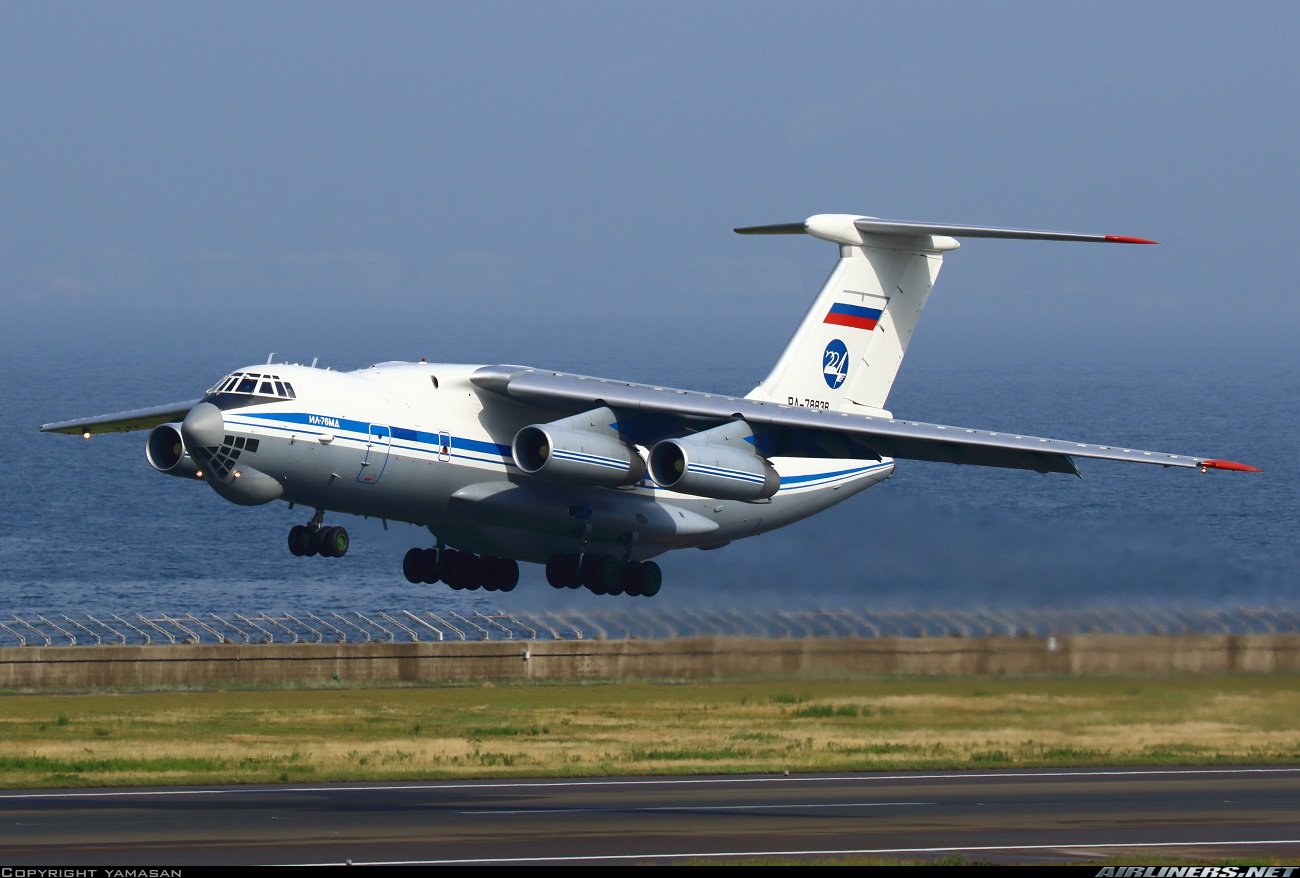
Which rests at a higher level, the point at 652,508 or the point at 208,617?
the point at 652,508

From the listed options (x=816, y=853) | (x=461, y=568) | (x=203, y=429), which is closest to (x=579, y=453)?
(x=461, y=568)

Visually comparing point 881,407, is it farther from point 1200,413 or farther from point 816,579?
→ point 1200,413

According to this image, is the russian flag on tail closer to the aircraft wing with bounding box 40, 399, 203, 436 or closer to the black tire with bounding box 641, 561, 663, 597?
the black tire with bounding box 641, 561, 663, 597

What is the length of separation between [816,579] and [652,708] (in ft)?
11.8

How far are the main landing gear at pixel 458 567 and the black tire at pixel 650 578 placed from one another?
1681 mm

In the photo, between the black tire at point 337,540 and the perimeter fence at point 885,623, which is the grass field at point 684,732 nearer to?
the perimeter fence at point 885,623

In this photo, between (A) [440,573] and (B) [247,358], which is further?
(B) [247,358]

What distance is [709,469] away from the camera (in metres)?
23.8

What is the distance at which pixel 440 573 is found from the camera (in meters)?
26.4

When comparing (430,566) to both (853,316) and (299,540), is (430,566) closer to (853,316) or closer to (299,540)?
(299,540)

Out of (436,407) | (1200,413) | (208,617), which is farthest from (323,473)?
(1200,413)

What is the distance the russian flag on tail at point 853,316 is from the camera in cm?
2741

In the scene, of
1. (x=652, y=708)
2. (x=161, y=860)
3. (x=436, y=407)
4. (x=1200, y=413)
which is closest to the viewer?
(x=161, y=860)

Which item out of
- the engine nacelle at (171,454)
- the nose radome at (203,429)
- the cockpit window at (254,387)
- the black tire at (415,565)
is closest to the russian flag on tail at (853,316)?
the black tire at (415,565)
